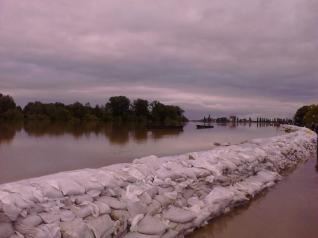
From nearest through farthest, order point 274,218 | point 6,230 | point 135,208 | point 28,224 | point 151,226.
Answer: point 6,230 → point 28,224 → point 151,226 → point 135,208 → point 274,218

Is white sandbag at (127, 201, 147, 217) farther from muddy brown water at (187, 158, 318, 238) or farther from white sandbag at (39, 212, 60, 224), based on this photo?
white sandbag at (39, 212, 60, 224)

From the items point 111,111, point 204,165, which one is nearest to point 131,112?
point 111,111

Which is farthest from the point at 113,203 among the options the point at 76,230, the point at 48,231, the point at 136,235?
the point at 48,231

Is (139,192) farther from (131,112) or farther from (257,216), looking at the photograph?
(131,112)

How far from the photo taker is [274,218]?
18.1ft

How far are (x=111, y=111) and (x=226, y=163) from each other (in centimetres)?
5710

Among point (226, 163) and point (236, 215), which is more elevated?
point (226, 163)

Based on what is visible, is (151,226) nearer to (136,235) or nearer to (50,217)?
(136,235)

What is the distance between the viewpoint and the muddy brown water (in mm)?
4848

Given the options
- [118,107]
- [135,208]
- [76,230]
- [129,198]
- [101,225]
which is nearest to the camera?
[76,230]

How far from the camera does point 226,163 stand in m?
7.18

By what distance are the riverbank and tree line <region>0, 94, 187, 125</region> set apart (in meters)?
46.6

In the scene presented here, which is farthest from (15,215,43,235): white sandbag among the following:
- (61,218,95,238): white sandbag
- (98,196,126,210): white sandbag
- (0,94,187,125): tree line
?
(0,94,187,125): tree line

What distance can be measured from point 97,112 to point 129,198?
58530 millimetres
